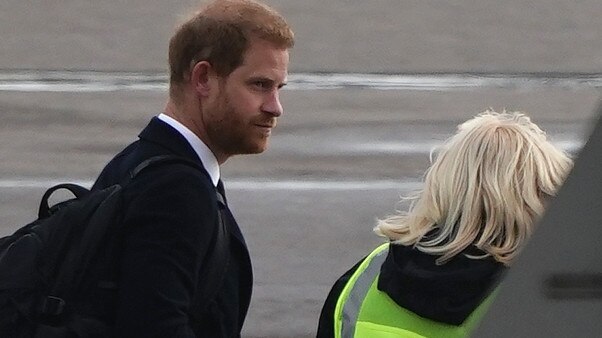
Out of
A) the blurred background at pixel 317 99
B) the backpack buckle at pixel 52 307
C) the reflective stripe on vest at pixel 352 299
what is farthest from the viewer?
the blurred background at pixel 317 99

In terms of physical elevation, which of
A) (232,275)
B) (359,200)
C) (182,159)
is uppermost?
(182,159)

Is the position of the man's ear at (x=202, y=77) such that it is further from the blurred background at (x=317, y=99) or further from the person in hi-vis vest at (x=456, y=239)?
the blurred background at (x=317, y=99)

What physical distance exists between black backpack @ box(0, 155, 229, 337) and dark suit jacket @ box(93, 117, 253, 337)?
0.08ft

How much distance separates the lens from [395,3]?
37.2 feet

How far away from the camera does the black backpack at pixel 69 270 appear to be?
231 centimetres

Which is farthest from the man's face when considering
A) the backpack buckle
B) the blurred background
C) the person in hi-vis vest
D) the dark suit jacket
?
the blurred background

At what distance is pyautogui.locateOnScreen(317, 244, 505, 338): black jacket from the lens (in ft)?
7.61

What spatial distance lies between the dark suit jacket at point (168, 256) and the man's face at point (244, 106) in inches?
5.4

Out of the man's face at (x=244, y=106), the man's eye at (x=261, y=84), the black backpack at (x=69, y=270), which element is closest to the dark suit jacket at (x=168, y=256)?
the black backpack at (x=69, y=270)

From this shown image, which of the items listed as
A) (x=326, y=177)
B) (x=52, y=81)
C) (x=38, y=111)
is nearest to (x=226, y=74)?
(x=326, y=177)

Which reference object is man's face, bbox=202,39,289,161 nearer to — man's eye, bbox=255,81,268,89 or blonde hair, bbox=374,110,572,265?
man's eye, bbox=255,81,268,89

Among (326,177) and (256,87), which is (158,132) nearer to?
(256,87)

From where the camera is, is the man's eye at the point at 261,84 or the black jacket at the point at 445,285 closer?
the black jacket at the point at 445,285

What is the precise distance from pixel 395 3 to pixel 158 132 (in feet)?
29.6
